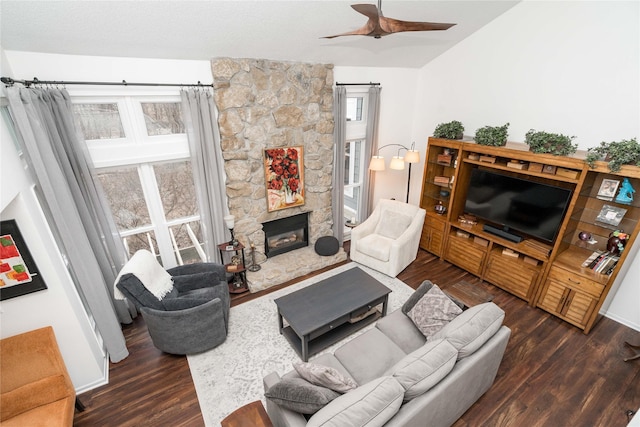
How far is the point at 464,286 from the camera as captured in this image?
374cm

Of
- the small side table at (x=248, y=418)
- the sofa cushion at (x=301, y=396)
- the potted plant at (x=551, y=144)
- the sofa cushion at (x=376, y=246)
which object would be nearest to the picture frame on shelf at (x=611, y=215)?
the potted plant at (x=551, y=144)

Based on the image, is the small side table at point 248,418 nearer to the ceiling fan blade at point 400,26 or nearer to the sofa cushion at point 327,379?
the sofa cushion at point 327,379

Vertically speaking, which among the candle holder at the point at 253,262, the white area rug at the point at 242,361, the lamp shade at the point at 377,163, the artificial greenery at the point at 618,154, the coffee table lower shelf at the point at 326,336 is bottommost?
the white area rug at the point at 242,361

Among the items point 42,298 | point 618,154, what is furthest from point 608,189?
point 42,298

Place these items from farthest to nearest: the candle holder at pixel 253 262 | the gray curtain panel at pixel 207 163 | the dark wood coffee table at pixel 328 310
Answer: the candle holder at pixel 253 262 → the gray curtain panel at pixel 207 163 → the dark wood coffee table at pixel 328 310

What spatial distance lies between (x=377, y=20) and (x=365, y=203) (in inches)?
144

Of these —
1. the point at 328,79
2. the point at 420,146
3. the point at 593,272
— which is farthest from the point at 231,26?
the point at 593,272

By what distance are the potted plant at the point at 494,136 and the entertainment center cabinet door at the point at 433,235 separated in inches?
54.6

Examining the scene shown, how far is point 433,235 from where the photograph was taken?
4875 millimetres

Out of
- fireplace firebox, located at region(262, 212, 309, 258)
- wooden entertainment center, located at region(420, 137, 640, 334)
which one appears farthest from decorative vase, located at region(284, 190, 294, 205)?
wooden entertainment center, located at region(420, 137, 640, 334)

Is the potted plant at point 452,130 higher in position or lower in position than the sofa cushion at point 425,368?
higher

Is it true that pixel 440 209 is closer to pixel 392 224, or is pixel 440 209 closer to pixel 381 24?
pixel 392 224

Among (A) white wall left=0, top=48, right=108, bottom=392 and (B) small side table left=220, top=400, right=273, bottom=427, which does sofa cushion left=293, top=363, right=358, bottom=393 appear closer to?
(B) small side table left=220, top=400, right=273, bottom=427

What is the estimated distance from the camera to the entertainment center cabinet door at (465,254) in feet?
14.0
